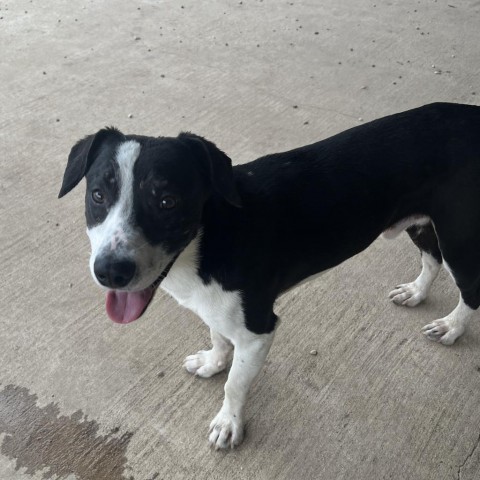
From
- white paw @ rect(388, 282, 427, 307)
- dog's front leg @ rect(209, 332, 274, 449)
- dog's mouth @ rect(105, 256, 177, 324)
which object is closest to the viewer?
dog's mouth @ rect(105, 256, 177, 324)

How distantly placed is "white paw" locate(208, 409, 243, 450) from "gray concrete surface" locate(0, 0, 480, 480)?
0.20 ft

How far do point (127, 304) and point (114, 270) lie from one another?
31 centimetres

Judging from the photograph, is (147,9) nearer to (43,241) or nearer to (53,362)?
(43,241)

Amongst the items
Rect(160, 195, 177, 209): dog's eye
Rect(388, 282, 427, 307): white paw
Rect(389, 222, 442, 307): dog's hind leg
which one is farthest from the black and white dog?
Rect(388, 282, 427, 307): white paw

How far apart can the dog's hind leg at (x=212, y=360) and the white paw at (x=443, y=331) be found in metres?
1.14

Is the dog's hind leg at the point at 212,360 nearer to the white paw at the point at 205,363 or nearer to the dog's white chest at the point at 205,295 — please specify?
the white paw at the point at 205,363

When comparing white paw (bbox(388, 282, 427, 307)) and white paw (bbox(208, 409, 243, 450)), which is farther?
white paw (bbox(388, 282, 427, 307))

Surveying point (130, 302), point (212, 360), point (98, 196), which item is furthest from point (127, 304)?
point (212, 360)

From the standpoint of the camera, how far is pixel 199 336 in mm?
3197

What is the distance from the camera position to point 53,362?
9.96ft

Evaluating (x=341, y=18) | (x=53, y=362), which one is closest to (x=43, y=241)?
(x=53, y=362)

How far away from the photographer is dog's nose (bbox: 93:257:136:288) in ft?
6.66

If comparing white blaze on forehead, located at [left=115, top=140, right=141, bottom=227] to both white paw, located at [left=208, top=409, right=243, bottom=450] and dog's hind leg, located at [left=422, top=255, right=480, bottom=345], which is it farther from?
dog's hind leg, located at [left=422, top=255, right=480, bottom=345]

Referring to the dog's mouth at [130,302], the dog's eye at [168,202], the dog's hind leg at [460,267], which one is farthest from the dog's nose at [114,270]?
the dog's hind leg at [460,267]
